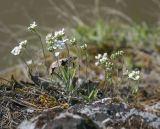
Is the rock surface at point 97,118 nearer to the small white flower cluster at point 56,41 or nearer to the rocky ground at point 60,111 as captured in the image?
the rocky ground at point 60,111

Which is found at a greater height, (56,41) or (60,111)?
(56,41)

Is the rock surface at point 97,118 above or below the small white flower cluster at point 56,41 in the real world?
below

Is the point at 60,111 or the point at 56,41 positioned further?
the point at 56,41

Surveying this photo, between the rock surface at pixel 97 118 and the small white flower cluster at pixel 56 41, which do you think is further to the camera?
the small white flower cluster at pixel 56 41

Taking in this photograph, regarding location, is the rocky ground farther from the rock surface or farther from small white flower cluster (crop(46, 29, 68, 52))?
small white flower cluster (crop(46, 29, 68, 52))

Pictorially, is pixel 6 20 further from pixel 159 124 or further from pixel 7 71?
pixel 159 124

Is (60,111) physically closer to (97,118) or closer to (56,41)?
(97,118)

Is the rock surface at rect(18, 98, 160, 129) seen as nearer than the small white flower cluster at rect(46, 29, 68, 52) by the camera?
Yes

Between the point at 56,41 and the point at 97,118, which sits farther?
the point at 56,41

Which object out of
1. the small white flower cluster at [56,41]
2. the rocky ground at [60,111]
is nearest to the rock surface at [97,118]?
the rocky ground at [60,111]

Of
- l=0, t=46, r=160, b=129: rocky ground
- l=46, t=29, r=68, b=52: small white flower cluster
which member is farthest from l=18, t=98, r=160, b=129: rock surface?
l=46, t=29, r=68, b=52: small white flower cluster

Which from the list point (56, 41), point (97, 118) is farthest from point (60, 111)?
point (56, 41)

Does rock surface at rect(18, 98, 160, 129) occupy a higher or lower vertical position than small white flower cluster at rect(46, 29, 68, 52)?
lower
